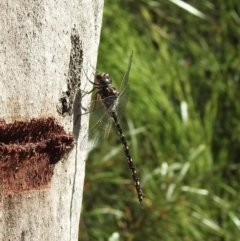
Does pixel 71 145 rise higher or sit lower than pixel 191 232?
higher

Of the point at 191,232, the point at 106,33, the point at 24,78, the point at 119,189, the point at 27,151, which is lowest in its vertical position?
the point at 191,232

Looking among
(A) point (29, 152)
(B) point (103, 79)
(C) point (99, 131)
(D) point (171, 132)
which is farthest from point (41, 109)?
(D) point (171, 132)

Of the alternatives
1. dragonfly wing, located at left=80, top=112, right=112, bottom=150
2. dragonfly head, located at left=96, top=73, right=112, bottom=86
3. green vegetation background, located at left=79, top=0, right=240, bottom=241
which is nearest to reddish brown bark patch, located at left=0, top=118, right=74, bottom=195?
dragonfly wing, located at left=80, top=112, right=112, bottom=150

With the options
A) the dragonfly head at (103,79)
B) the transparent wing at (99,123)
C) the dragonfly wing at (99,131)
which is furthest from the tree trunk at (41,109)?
the dragonfly head at (103,79)

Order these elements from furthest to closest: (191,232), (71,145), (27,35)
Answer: (191,232)
(71,145)
(27,35)

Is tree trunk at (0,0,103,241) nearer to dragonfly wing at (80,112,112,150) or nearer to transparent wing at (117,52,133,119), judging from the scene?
dragonfly wing at (80,112,112,150)

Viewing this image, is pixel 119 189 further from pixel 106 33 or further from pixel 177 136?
pixel 106 33

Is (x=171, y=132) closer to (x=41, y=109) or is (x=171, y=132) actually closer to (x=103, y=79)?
(x=103, y=79)

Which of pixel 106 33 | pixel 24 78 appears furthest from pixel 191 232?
pixel 24 78

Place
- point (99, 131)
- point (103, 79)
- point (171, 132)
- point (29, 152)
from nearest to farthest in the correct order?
1. point (29, 152)
2. point (99, 131)
3. point (103, 79)
4. point (171, 132)
